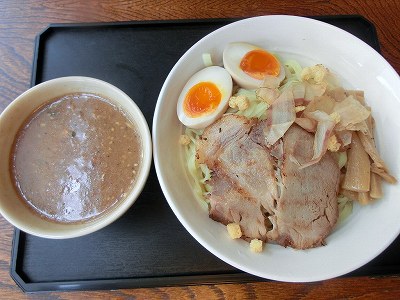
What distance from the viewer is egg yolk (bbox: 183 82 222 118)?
5.35ft

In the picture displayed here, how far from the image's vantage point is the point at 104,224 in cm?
144

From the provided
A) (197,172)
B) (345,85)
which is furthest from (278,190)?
(345,85)

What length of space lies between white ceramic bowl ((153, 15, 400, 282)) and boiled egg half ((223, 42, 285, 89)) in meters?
0.05

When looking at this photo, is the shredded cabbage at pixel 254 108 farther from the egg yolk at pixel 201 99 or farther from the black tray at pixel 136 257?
the black tray at pixel 136 257

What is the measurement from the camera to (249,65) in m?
1.69

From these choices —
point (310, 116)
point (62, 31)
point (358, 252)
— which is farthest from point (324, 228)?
point (62, 31)

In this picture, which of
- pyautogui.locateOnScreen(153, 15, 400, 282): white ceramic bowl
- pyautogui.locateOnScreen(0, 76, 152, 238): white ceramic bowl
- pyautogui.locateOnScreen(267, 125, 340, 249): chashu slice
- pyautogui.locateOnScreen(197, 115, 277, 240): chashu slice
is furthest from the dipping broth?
pyautogui.locateOnScreen(267, 125, 340, 249): chashu slice

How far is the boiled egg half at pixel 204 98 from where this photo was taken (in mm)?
1625

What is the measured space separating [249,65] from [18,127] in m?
0.98

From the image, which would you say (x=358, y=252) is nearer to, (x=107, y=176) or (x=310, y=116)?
(x=310, y=116)

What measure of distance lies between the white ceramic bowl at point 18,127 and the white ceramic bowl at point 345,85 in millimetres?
81

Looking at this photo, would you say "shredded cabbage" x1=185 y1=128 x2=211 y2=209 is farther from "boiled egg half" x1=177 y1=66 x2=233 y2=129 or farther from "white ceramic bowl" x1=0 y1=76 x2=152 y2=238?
"white ceramic bowl" x1=0 y1=76 x2=152 y2=238

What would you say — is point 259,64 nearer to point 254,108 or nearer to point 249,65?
point 249,65

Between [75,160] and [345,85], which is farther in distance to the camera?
[345,85]
